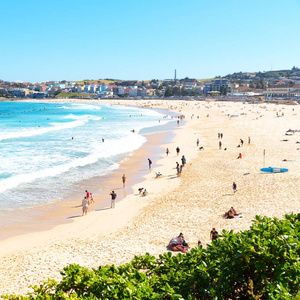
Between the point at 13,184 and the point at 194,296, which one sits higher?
the point at 194,296

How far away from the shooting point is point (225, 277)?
6.03 meters

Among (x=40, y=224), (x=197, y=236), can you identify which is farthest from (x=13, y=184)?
(x=197, y=236)

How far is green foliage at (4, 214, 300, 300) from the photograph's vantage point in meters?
5.75

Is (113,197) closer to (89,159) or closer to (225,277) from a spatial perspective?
(225,277)

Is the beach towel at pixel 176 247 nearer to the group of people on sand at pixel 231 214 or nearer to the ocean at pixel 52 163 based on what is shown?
the group of people on sand at pixel 231 214

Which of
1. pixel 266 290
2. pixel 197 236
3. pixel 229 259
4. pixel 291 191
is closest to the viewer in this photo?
pixel 266 290

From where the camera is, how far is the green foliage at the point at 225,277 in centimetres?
575

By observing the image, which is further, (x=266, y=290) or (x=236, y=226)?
(x=236, y=226)

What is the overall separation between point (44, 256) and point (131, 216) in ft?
16.1

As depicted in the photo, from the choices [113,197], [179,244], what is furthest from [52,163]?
[179,244]

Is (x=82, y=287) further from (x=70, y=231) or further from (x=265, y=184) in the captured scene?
(x=265, y=184)

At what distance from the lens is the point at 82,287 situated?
21.5 ft

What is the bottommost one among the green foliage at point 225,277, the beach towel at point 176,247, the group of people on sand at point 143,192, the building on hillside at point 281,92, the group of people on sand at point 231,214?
the group of people on sand at point 143,192

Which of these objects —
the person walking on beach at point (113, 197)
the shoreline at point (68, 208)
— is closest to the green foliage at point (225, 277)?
the shoreline at point (68, 208)
